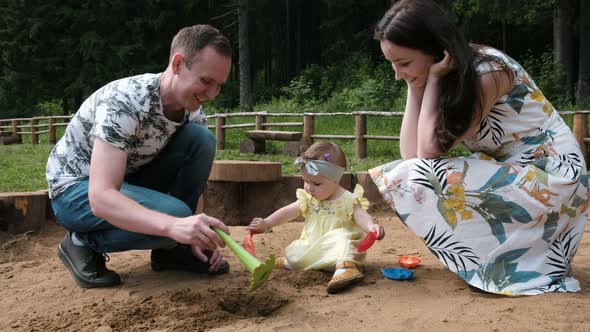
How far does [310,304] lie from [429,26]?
3.65ft

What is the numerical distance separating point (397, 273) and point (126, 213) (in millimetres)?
1173

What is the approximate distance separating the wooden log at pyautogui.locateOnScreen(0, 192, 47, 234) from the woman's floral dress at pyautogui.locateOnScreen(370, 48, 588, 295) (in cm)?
226

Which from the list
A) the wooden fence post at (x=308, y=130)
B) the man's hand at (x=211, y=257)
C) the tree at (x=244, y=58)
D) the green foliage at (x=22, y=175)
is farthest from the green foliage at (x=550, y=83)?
the man's hand at (x=211, y=257)

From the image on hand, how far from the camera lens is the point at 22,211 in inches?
141

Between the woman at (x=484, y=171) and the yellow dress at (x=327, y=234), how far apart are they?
385 mm

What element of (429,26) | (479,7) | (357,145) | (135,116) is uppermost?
(479,7)

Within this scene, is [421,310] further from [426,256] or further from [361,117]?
[361,117]

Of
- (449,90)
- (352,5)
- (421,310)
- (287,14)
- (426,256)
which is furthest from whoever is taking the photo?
(287,14)

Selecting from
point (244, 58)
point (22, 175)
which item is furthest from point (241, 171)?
point (244, 58)

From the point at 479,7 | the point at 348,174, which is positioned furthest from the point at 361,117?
the point at 479,7

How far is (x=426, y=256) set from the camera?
309 centimetres

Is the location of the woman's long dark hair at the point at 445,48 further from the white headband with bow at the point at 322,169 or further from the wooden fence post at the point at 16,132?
the wooden fence post at the point at 16,132

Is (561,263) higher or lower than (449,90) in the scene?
lower

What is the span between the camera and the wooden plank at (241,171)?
421 centimetres
